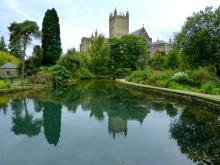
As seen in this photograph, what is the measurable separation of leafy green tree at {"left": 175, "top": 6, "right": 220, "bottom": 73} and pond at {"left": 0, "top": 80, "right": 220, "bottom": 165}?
12.3m

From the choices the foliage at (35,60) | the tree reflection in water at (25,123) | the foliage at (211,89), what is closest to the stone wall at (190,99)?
the foliage at (211,89)

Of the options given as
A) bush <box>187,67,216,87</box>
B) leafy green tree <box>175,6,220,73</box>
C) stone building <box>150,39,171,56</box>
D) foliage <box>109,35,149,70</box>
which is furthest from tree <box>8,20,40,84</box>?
stone building <box>150,39,171,56</box>

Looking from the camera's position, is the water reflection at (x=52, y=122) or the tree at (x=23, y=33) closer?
the water reflection at (x=52, y=122)

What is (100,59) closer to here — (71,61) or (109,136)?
(71,61)

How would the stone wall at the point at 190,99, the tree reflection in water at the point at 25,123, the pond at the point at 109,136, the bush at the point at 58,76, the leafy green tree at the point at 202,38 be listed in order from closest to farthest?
the pond at the point at 109,136, the tree reflection in water at the point at 25,123, the stone wall at the point at 190,99, the leafy green tree at the point at 202,38, the bush at the point at 58,76

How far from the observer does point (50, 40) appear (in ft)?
128

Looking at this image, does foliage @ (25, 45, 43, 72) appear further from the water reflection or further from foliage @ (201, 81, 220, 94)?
foliage @ (201, 81, 220, 94)

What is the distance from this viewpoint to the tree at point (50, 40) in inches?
1524

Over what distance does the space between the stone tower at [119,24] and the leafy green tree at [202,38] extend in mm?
58404

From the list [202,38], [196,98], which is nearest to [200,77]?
[196,98]

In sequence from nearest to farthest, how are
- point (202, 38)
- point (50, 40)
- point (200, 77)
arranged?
point (200, 77), point (202, 38), point (50, 40)

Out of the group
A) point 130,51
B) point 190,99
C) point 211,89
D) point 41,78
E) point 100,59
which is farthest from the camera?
point 100,59

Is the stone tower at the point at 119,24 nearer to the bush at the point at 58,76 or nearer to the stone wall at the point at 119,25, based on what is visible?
the stone wall at the point at 119,25

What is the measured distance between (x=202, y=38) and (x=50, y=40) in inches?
980
